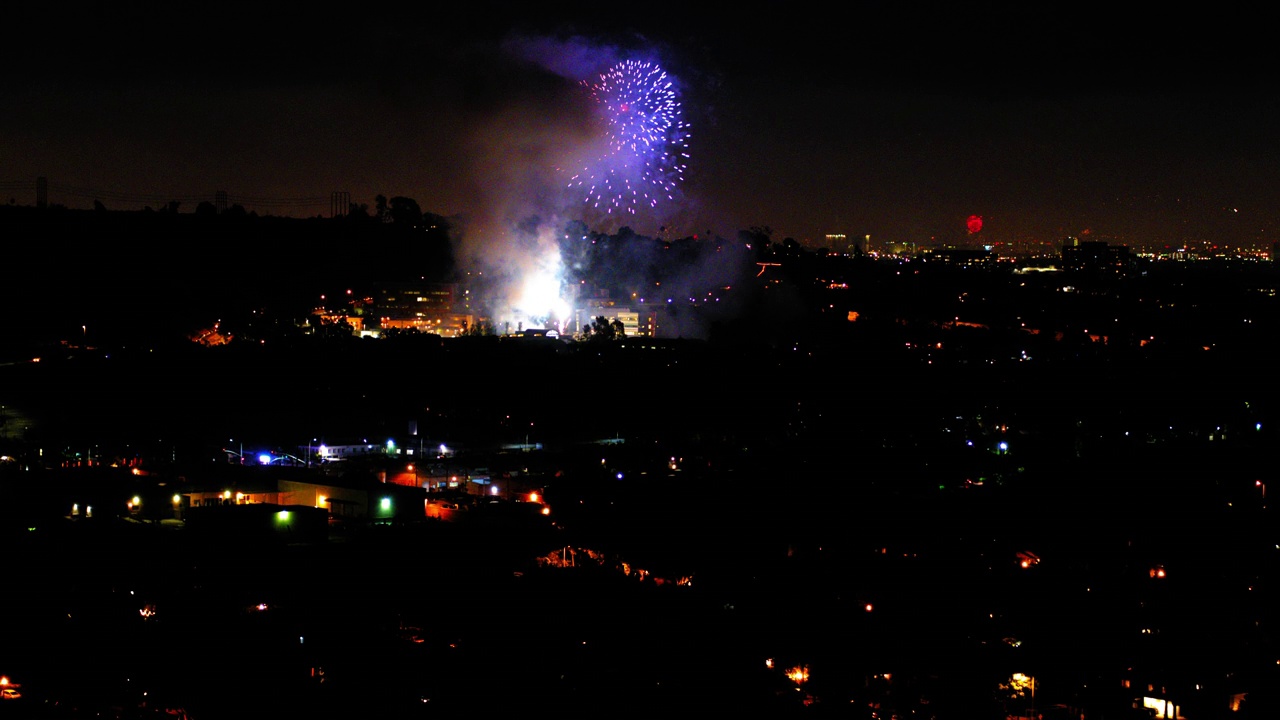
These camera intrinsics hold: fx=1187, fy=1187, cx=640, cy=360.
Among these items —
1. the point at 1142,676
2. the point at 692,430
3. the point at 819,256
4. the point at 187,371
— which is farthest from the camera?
the point at 819,256

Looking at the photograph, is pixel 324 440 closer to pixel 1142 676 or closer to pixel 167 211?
pixel 1142 676

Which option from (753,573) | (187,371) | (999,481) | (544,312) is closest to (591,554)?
(753,573)

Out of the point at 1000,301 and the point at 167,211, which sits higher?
the point at 167,211

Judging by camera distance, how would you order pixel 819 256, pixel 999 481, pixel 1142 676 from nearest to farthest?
pixel 1142 676
pixel 999 481
pixel 819 256

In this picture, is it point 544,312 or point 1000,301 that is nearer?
point 544,312

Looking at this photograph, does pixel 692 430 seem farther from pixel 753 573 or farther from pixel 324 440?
pixel 753 573

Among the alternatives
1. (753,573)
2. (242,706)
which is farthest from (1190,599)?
(242,706)

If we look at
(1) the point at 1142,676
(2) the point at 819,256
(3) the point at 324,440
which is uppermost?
(2) the point at 819,256

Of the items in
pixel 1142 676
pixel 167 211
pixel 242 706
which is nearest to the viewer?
pixel 242 706

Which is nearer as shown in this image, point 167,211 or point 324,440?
point 324,440
